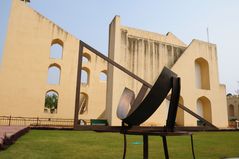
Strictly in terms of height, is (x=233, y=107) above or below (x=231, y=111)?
above

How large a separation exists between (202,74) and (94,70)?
10043 mm

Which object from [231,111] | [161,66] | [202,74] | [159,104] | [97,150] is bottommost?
[97,150]

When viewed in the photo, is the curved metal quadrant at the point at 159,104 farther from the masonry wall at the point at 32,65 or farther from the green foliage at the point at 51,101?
the green foliage at the point at 51,101

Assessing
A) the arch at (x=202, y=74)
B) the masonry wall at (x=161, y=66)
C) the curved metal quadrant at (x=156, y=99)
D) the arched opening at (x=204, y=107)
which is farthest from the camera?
the arch at (x=202, y=74)

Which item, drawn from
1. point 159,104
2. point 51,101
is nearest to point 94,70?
point 159,104

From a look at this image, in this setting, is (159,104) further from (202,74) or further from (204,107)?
(202,74)

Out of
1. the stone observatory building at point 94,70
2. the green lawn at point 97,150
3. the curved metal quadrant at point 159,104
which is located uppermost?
the stone observatory building at point 94,70

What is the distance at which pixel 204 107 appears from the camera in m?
18.8

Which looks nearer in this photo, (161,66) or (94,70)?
(161,66)

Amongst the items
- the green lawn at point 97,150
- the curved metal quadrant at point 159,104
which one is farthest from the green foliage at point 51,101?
the curved metal quadrant at point 159,104

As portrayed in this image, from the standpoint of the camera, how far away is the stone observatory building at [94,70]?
618 inches

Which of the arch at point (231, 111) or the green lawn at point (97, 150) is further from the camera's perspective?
the arch at point (231, 111)

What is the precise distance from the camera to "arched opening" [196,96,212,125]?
59.3ft

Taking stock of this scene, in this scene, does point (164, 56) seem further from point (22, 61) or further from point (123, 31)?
point (22, 61)
